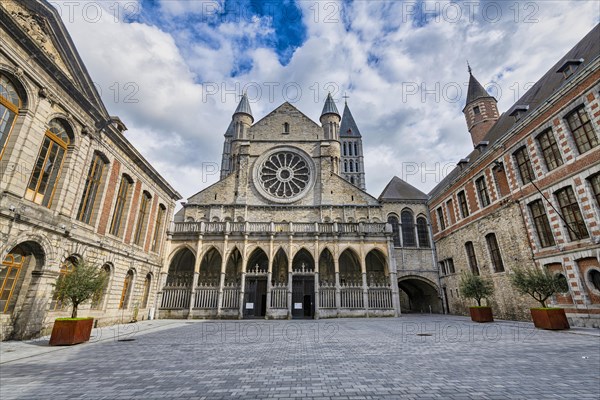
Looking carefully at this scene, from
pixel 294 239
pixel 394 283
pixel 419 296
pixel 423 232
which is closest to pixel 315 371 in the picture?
pixel 294 239

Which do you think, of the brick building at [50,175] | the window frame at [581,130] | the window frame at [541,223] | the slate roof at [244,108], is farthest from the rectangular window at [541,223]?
the slate roof at [244,108]

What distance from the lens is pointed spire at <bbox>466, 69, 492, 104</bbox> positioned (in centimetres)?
2377

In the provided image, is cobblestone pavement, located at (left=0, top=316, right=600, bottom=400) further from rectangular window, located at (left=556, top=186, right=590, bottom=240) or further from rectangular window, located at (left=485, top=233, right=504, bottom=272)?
rectangular window, located at (left=485, top=233, right=504, bottom=272)

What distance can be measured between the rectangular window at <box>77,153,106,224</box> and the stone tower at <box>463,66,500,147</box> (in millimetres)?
25805

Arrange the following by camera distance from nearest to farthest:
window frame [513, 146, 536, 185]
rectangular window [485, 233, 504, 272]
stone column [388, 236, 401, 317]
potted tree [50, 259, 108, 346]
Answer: potted tree [50, 259, 108, 346]
window frame [513, 146, 536, 185]
rectangular window [485, 233, 504, 272]
stone column [388, 236, 401, 317]

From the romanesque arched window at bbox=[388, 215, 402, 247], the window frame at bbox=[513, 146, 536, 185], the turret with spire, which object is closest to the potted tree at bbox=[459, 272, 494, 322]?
the window frame at bbox=[513, 146, 536, 185]

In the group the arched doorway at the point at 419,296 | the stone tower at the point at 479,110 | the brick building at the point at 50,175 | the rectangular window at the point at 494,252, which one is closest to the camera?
the brick building at the point at 50,175

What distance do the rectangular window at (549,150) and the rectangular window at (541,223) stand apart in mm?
1749

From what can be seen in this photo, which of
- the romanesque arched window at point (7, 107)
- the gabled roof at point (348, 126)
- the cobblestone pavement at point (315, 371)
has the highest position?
the gabled roof at point (348, 126)

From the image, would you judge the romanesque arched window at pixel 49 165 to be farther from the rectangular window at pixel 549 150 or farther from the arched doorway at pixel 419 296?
the arched doorway at pixel 419 296

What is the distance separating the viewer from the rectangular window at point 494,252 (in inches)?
587

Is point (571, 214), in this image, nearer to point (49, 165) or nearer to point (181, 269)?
point (49, 165)

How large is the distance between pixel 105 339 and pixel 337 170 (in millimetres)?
20308

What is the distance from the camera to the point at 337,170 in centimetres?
2522
